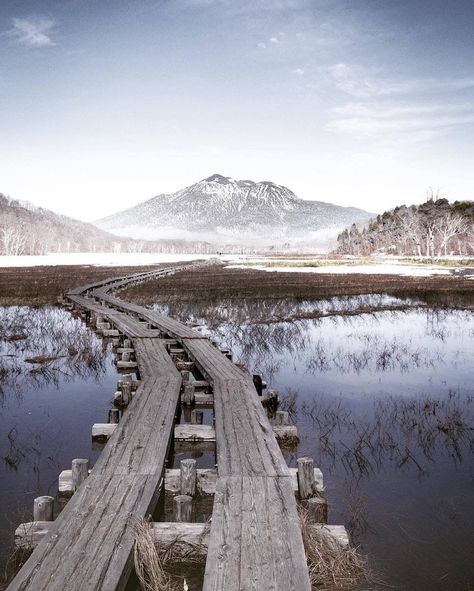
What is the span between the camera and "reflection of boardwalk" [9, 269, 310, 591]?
132 inches

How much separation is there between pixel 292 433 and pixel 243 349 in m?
7.02

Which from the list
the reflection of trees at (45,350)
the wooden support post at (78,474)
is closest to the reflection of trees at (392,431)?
the wooden support post at (78,474)

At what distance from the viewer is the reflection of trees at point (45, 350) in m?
10.6

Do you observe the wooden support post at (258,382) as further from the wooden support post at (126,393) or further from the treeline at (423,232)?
the treeline at (423,232)

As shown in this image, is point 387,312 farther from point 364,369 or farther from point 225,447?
point 225,447

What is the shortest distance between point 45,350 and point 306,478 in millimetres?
10409

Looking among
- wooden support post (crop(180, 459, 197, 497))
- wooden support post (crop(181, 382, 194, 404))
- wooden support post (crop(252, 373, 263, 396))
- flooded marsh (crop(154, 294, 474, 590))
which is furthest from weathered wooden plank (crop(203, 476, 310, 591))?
wooden support post (crop(252, 373, 263, 396))

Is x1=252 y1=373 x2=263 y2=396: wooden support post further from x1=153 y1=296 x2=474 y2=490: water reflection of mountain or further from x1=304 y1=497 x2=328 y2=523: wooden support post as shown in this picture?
x1=304 y1=497 x2=328 y2=523: wooden support post

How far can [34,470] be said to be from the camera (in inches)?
243

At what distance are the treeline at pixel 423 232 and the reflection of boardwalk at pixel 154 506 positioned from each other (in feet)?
301

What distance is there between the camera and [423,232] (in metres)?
103

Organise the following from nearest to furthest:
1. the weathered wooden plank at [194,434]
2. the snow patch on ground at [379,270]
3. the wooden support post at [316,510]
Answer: the wooden support post at [316,510] < the weathered wooden plank at [194,434] < the snow patch on ground at [379,270]

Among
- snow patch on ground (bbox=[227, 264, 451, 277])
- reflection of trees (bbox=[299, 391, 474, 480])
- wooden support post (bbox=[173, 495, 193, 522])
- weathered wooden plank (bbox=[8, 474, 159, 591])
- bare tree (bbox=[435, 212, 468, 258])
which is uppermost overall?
bare tree (bbox=[435, 212, 468, 258])

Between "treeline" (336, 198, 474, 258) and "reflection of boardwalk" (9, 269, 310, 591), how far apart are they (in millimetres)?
91874
